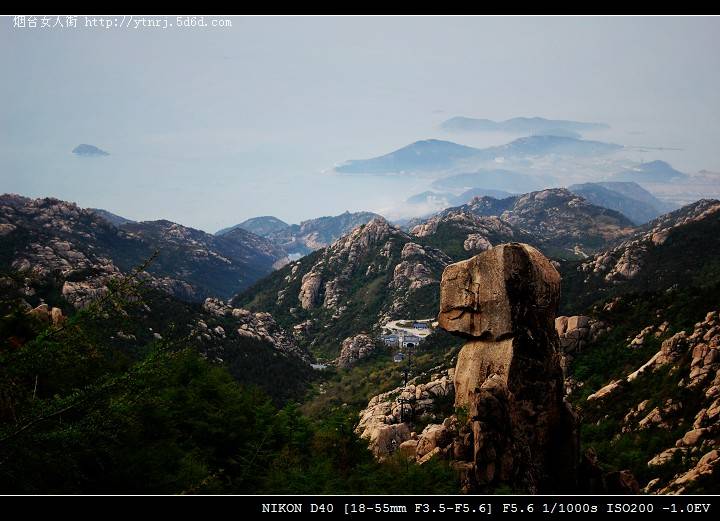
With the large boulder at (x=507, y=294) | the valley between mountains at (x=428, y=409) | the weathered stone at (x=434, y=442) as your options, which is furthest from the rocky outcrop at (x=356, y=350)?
the large boulder at (x=507, y=294)

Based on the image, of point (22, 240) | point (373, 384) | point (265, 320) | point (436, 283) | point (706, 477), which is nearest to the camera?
point (706, 477)

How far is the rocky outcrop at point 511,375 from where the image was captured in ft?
61.9

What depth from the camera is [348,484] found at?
18484 millimetres

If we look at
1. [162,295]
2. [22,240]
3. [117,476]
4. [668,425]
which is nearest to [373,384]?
[162,295]

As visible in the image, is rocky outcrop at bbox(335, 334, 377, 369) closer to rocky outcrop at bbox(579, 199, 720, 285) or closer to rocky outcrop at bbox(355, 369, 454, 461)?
rocky outcrop at bbox(579, 199, 720, 285)

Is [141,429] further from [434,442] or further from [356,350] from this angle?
[356,350]

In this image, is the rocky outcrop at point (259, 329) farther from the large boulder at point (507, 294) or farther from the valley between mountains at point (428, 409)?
the large boulder at point (507, 294)

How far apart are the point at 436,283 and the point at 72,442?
152 meters

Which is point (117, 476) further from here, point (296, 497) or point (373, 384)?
point (373, 384)

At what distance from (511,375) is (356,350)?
109 metres

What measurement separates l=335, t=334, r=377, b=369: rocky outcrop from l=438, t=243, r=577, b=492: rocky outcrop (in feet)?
342

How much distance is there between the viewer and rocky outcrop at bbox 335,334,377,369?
4950 inches

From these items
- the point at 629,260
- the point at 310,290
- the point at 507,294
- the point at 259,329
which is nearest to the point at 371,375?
the point at 259,329

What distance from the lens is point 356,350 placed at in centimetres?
12800
